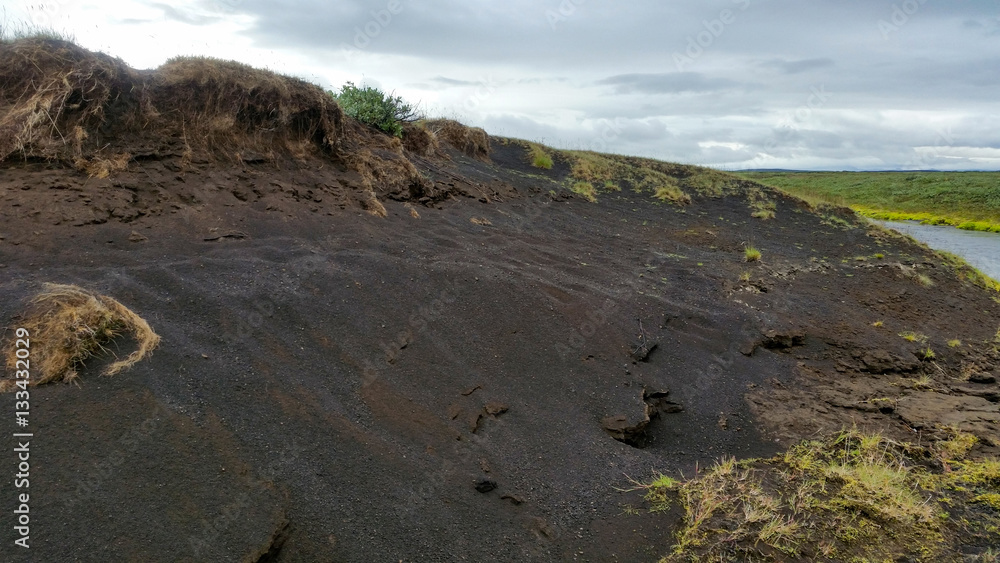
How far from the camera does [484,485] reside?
4277 millimetres

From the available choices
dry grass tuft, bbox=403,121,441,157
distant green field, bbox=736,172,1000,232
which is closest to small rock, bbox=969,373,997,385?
dry grass tuft, bbox=403,121,441,157

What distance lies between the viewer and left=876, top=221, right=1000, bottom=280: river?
18058mm

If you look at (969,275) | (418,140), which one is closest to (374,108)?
(418,140)

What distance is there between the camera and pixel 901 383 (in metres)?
7.29

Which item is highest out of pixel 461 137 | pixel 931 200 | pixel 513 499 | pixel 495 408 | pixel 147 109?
pixel 461 137

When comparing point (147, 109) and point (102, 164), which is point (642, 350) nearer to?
point (102, 164)

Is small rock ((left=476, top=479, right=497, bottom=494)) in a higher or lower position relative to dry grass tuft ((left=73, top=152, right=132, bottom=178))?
lower

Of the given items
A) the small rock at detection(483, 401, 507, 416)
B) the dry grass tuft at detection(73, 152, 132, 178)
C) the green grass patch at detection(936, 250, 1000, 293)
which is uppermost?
the dry grass tuft at detection(73, 152, 132, 178)

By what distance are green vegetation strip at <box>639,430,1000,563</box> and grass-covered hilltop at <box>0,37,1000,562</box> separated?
0.02m

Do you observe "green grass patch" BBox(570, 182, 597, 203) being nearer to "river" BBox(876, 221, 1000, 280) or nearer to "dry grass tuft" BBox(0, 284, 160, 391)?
"river" BBox(876, 221, 1000, 280)

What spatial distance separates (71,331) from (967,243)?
94.8ft

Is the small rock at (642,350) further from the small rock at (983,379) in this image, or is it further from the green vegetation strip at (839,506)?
the small rock at (983,379)

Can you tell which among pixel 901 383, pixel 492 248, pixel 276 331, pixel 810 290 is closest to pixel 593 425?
pixel 276 331

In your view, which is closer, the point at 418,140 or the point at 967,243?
the point at 418,140
